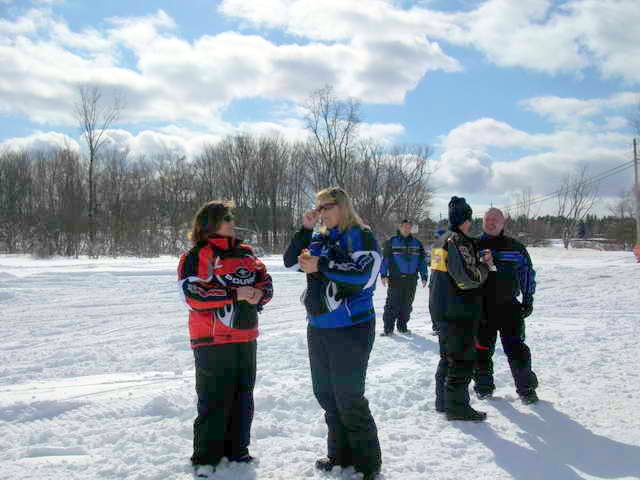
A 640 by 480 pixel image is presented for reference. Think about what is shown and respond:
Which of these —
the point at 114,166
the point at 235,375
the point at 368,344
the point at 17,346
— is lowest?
the point at 17,346

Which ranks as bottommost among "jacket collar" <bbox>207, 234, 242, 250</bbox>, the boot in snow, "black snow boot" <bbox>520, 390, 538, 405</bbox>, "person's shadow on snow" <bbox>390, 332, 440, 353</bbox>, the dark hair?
"person's shadow on snow" <bbox>390, 332, 440, 353</bbox>

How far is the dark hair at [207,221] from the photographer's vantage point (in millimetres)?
3436

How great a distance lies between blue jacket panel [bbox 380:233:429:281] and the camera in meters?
8.31

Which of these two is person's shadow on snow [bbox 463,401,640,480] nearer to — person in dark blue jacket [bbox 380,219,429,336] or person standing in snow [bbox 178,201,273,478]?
person standing in snow [bbox 178,201,273,478]

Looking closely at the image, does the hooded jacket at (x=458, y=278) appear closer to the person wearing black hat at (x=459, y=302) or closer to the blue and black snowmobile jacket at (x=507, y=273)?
the person wearing black hat at (x=459, y=302)

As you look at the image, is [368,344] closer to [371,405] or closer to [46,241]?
[371,405]

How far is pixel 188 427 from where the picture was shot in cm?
405

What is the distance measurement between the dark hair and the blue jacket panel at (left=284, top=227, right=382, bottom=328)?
72 cm

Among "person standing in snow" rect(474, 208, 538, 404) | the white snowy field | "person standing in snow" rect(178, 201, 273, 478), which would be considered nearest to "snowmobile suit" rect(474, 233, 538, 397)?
"person standing in snow" rect(474, 208, 538, 404)

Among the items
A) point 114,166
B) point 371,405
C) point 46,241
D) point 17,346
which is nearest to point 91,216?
point 46,241

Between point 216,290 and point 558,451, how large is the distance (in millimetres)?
2707

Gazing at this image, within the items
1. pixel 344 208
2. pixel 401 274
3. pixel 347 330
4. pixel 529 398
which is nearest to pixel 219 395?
pixel 347 330

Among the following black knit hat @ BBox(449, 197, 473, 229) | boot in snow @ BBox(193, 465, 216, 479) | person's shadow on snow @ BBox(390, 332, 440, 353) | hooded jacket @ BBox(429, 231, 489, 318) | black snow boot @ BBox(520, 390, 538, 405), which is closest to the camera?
boot in snow @ BBox(193, 465, 216, 479)

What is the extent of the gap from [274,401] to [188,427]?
34.8 inches
